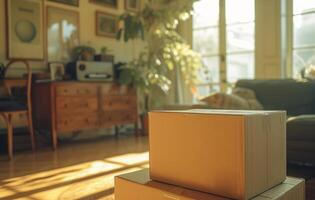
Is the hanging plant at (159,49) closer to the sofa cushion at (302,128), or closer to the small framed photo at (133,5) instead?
the small framed photo at (133,5)

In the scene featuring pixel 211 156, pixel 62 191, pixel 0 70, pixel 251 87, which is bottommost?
pixel 62 191

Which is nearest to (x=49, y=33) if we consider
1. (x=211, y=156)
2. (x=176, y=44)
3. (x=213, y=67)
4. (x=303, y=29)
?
(x=176, y=44)

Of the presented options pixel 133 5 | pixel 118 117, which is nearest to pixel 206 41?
pixel 133 5

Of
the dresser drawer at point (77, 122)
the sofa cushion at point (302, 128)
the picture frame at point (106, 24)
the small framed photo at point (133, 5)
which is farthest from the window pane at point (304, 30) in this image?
the dresser drawer at point (77, 122)

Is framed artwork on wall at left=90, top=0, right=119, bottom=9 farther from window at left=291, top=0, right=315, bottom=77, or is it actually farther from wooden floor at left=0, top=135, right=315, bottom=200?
window at left=291, top=0, right=315, bottom=77

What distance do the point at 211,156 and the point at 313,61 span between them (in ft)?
11.4

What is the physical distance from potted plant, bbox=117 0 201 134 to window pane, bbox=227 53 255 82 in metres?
0.46

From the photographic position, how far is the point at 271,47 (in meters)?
4.22

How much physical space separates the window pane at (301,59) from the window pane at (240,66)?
551mm

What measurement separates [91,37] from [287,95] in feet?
8.90

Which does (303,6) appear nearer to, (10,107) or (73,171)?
(73,171)

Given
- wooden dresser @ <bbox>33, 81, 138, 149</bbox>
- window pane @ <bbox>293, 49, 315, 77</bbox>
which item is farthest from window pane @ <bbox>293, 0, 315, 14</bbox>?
wooden dresser @ <bbox>33, 81, 138, 149</bbox>

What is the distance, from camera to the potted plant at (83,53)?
4180mm

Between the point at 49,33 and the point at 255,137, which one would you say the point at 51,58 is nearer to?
the point at 49,33
